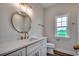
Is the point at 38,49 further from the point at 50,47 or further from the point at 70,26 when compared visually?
the point at 70,26

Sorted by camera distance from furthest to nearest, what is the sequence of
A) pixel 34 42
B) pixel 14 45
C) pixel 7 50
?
1. pixel 34 42
2. pixel 14 45
3. pixel 7 50

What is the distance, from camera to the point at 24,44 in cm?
133

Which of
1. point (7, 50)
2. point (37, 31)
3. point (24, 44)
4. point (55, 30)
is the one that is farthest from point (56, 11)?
point (7, 50)

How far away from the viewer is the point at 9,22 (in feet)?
4.45

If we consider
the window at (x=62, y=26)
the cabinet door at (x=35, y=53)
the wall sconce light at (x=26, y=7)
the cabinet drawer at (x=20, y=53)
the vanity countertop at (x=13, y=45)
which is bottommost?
the cabinet door at (x=35, y=53)

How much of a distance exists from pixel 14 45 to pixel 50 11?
26.5 inches

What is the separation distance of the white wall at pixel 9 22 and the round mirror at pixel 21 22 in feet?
0.17

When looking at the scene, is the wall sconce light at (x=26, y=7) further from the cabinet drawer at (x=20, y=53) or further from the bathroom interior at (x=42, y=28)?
the cabinet drawer at (x=20, y=53)

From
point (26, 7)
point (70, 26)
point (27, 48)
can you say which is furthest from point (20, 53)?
point (70, 26)

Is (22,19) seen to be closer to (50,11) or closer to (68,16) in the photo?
(50,11)

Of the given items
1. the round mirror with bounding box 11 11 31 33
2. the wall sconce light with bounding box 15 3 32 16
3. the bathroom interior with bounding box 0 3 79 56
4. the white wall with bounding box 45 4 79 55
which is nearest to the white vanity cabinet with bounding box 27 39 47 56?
the bathroom interior with bounding box 0 3 79 56

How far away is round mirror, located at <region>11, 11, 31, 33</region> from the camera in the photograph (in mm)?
1388

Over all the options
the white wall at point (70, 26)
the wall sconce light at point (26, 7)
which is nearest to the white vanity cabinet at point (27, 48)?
the white wall at point (70, 26)

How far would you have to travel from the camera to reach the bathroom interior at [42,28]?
1.35 m
